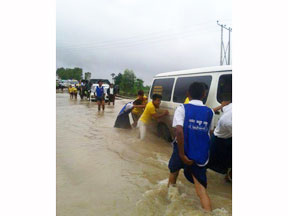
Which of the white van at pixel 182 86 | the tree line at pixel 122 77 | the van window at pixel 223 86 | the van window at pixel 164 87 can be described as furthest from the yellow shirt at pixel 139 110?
the van window at pixel 223 86

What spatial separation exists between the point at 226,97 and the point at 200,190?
57.5 inches

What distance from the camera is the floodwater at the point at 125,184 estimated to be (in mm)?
2750

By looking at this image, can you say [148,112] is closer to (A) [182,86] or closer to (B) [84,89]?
(A) [182,86]

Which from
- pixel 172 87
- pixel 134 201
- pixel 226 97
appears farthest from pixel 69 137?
pixel 226 97

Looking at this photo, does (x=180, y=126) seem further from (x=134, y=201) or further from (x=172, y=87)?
(x=172, y=87)

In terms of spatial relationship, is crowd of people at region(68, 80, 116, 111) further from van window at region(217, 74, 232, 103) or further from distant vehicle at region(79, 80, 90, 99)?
van window at region(217, 74, 232, 103)

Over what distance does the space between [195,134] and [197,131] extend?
34mm

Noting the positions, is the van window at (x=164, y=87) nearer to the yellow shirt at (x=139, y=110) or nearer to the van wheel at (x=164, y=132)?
the van wheel at (x=164, y=132)

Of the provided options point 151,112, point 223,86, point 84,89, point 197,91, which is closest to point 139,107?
point 151,112

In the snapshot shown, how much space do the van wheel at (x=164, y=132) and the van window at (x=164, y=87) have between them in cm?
56

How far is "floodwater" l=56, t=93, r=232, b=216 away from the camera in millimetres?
2750

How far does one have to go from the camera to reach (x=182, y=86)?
4.72 m
